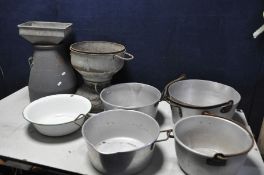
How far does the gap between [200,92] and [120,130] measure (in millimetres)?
495

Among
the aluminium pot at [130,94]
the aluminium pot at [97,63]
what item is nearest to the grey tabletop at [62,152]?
the aluminium pot at [130,94]

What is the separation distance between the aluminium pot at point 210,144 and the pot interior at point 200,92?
0.91 feet

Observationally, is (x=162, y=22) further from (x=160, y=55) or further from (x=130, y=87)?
(x=130, y=87)

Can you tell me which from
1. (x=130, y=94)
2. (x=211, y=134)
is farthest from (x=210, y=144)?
(x=130, y=94)

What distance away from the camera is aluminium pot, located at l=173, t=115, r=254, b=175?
774 millimetres

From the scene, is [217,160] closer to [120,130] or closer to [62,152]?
[120,130]

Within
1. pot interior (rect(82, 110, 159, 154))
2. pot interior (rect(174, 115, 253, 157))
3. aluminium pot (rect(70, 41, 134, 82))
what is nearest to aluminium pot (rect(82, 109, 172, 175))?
pot interior (rect(82, 110, 159, 154))

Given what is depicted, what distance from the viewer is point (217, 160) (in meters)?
0.76

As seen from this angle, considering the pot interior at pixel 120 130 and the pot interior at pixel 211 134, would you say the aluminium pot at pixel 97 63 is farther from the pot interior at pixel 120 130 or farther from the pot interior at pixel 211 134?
the pot interior at pixel 211 134

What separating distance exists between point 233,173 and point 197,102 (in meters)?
0.55

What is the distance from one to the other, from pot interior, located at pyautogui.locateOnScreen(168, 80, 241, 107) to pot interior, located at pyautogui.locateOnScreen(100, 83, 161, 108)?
13 cm

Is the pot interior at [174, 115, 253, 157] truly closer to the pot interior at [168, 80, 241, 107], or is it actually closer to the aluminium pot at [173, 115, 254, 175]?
the aluminium pot at [173, 115, 254, 175]

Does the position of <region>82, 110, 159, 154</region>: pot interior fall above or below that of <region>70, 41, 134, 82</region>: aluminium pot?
below

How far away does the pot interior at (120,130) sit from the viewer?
1.04 metres
